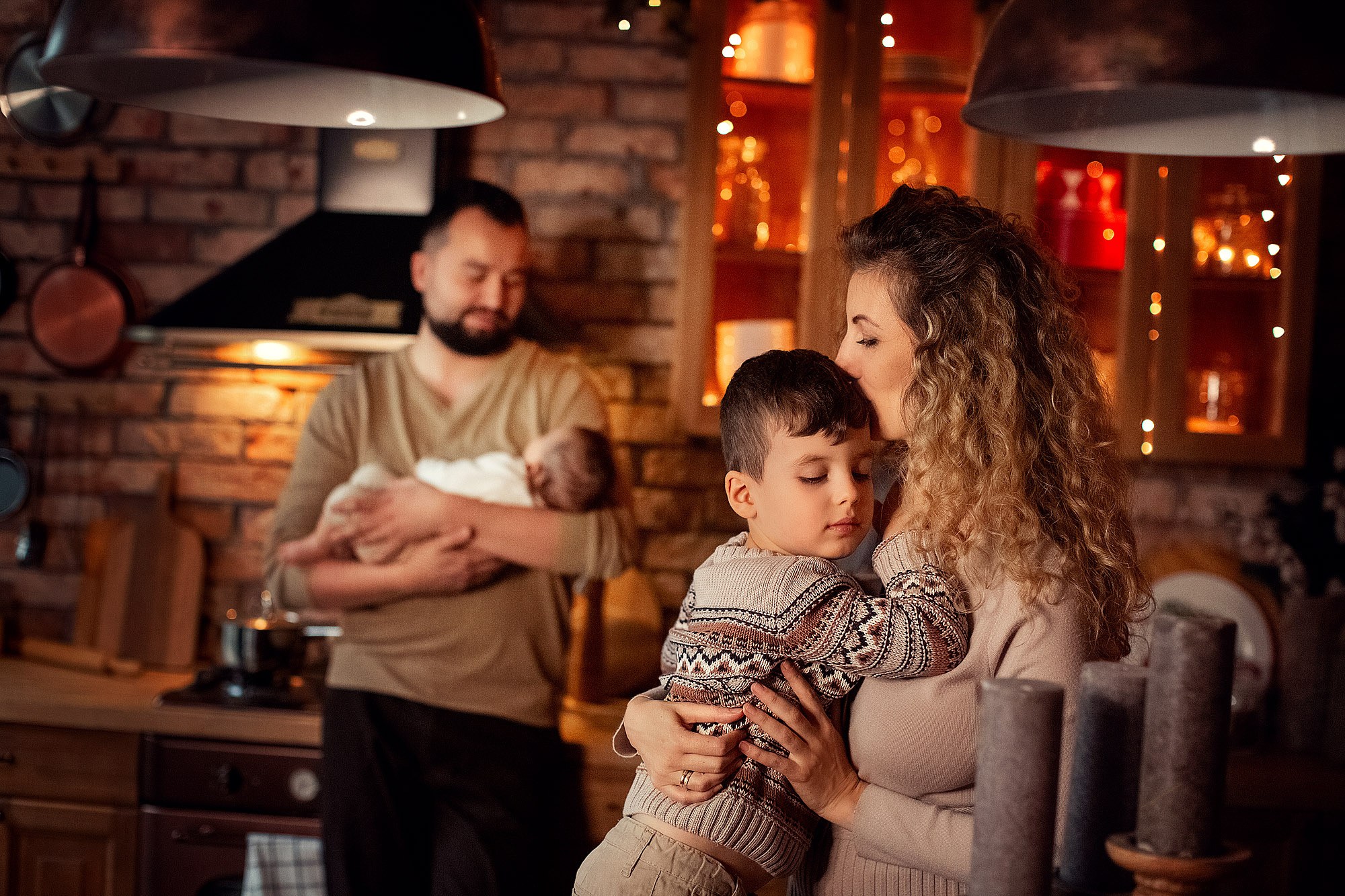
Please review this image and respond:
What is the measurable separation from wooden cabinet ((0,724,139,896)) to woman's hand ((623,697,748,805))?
5.78 feet

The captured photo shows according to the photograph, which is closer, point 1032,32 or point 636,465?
point 1032,32

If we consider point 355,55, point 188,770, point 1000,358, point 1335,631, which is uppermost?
point 355,55

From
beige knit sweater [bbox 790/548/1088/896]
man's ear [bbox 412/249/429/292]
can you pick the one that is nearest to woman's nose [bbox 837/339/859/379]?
beige knit sweater [bbox 790/548/1088/896]

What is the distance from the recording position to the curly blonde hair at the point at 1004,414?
1.41 meters

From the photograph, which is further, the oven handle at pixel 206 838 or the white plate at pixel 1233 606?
the white plate at pixel 1233 606

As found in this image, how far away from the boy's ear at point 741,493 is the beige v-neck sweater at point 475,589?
1114 millimetres

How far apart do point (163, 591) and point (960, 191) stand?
2.33 meters

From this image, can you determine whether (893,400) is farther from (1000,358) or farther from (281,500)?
(281,500)

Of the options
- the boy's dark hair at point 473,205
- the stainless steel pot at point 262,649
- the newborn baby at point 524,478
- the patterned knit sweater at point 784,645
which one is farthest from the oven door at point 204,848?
the patterned knit sweater at point 784,645

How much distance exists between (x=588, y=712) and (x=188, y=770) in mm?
921

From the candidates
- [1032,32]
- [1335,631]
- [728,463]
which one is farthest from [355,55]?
[1335,631]

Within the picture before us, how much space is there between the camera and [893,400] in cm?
153

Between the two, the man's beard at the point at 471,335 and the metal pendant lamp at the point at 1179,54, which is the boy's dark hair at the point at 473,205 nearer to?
the man's beard at the point at 471,335

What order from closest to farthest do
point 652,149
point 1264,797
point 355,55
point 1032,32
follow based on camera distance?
point 1032,32
point 355,55
point 1264,797
point 652,149
